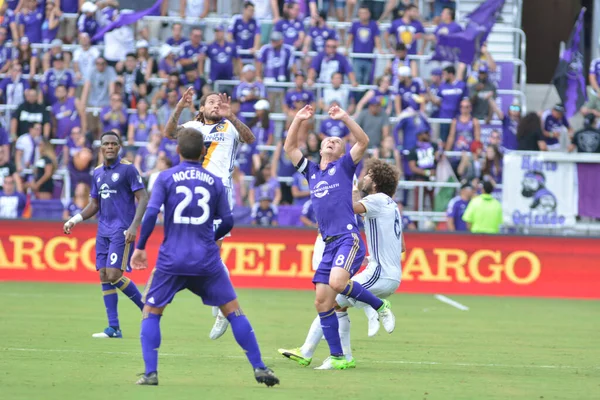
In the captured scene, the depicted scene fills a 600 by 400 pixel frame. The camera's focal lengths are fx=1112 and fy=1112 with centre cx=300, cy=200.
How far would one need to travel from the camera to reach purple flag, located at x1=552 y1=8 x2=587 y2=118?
2342cm

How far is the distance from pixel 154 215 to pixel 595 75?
18252 millimetres

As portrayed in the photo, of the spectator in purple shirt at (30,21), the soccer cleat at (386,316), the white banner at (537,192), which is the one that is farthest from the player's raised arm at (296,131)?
the spectator in purple shirt at (30,21)

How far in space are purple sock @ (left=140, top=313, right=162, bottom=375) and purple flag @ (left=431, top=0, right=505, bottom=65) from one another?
17062 millimetres

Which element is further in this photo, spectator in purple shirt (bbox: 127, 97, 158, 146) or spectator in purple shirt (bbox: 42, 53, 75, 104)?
spectator in purple shirt (bbox: 42, 53, 75, 104)

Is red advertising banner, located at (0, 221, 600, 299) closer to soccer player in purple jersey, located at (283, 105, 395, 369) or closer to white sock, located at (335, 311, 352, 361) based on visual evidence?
white sock, located at (335, 311, 352, 361)

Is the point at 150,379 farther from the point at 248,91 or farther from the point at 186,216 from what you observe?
the point at 248,91

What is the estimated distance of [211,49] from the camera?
2480 centimetres

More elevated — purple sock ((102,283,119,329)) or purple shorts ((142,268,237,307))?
purple shorts ((142,268,237,307))

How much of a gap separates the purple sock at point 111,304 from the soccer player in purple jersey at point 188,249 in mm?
4151

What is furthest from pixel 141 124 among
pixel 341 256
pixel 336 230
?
pixel 341 256

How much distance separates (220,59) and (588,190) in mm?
8442

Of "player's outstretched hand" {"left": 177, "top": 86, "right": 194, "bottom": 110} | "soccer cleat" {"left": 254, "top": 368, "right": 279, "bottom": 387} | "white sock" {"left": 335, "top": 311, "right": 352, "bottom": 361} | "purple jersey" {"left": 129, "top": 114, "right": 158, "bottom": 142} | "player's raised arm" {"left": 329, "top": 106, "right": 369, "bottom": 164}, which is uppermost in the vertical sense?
"player's outstretched hand" {"left": 177, "top": 86, "right": 194, "bottom": 110}

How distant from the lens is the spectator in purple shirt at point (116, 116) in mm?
24000

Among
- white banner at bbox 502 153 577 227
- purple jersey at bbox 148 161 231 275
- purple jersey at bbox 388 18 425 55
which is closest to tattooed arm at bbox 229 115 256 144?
purple jersey at bbox 148 161 231 275
